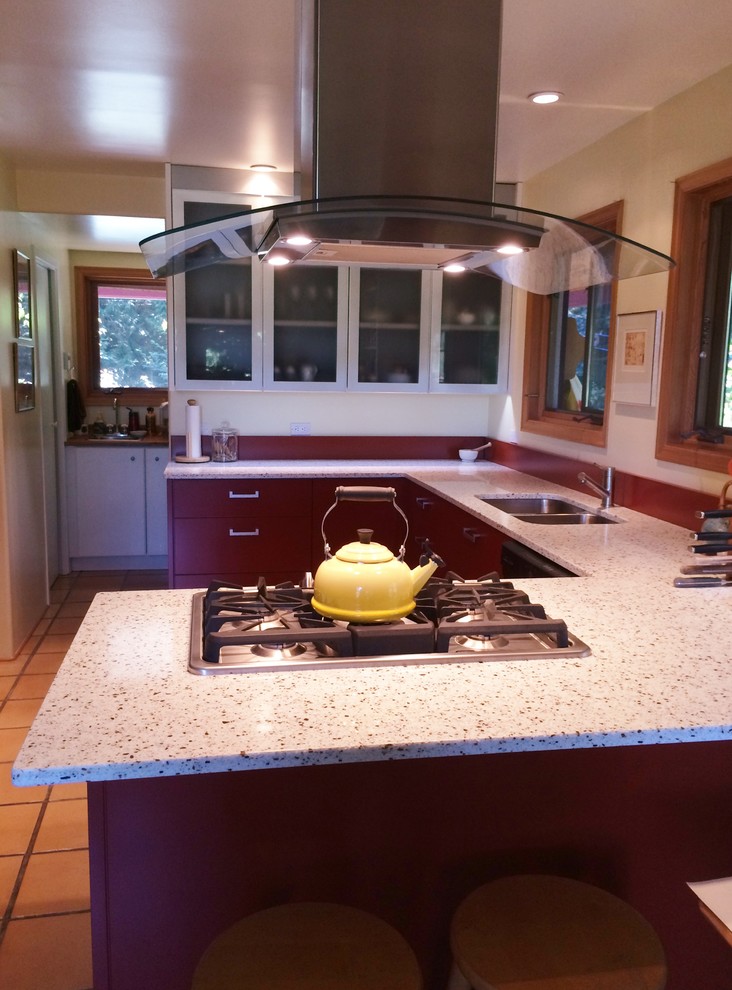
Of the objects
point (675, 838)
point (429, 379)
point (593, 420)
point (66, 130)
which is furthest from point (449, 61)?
point (429, 379)

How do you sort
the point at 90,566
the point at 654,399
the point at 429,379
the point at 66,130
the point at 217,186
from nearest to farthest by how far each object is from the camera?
the point at 654,399
the point at 66,130
the point at 217,186
the point at 429,379
the point at 90,566

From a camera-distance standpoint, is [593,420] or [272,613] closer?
[272,613]

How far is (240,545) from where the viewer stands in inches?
159

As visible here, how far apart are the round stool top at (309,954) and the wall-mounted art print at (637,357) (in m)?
2.28

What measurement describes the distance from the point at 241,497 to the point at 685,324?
2.12m

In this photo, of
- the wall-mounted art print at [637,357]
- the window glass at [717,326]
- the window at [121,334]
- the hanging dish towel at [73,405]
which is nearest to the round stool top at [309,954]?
the window glass at [717,326]

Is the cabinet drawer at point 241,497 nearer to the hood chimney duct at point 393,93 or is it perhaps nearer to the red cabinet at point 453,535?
the red cabinet at point 453,535

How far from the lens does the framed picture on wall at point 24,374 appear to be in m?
4.18

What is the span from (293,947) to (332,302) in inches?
138

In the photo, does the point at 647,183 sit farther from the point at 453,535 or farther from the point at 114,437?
the point at 114,437

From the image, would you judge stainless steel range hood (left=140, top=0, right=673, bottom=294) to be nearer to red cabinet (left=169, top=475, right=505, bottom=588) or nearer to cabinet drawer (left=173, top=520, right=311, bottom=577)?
red cabinet (left=169, top=475, right=505, bottom=588)

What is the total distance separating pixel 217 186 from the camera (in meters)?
4.14

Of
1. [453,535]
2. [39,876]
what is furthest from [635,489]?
[39,876]

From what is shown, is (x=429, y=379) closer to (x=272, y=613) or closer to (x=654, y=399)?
(x=654, y=399)
